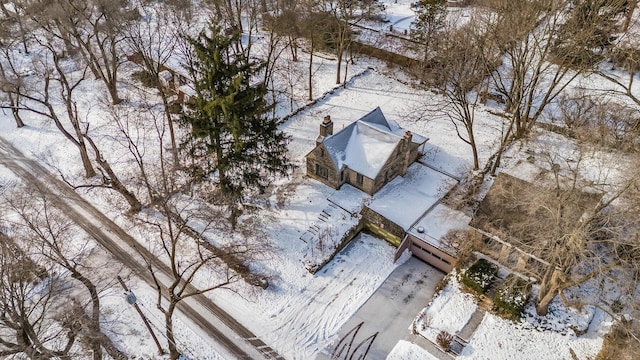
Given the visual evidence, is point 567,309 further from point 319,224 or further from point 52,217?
point 52,217

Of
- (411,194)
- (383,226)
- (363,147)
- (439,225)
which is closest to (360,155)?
(363,147)

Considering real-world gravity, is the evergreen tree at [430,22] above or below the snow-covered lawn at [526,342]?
above

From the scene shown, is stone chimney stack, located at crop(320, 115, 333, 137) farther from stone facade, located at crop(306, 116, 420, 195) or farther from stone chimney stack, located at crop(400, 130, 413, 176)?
stone chimney stack, located at crop(400, 130, 413, 176)

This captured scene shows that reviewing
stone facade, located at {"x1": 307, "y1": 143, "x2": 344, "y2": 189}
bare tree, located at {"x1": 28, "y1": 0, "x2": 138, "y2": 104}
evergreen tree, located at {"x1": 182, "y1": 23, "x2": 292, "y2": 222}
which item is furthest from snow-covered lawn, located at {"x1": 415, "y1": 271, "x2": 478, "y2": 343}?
bare tree, located at {"x1": 28, "y1": 0, "x2": 138, "y2": 104}

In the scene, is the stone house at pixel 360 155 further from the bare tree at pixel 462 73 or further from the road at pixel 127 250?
the road at pixel 127 250

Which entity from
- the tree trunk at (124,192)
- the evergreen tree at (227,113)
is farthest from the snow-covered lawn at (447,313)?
the tree trunk at (124,192)

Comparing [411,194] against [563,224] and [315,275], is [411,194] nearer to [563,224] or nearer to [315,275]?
[315,275]
